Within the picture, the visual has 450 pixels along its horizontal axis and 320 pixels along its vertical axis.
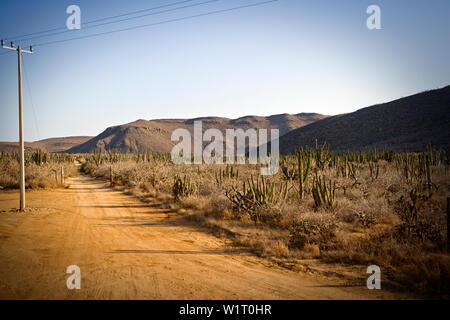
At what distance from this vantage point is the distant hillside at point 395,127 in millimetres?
38250

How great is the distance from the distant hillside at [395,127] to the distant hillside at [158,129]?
43.8 m

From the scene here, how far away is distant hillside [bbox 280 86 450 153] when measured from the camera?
38.2m

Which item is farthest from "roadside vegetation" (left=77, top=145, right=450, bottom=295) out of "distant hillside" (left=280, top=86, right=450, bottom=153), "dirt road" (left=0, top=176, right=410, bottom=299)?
"distant hillside" (left=280, top=86, right=450, bottom=153)

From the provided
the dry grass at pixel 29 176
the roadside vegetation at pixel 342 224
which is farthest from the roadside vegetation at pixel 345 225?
the dry grass at pixel 29 176

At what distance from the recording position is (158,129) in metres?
95.0

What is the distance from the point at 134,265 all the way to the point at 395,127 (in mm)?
52172

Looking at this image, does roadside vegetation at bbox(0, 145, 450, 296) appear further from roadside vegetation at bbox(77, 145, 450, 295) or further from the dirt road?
the dirt road

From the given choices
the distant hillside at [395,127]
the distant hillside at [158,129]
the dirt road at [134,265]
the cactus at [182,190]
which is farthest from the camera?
the distant hillside at [158,129]

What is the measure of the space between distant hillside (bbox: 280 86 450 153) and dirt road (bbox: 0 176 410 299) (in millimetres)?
39021

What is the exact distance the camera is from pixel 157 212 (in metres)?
Answer: 10.7

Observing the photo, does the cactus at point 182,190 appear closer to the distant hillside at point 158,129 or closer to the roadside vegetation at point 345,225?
→ the roadside vegetation at point 345,225

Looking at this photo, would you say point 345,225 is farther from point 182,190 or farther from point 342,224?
point 182,190
